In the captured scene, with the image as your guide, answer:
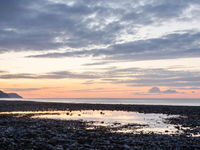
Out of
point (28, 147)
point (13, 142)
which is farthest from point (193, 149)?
point (13, 142)

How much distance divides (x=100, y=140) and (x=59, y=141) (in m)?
3.14

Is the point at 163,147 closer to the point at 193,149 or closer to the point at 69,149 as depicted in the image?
the point at 193,149

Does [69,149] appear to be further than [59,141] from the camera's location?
No

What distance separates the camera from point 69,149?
15.9 m

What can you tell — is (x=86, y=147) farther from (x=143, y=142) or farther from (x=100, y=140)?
(x=143, y=142)

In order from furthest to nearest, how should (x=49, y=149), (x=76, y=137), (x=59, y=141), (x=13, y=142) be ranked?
1. (x=76, y=137)
2. (x=59, y=141)
3. (x=13, y=142)
4. (x=49, y=149)

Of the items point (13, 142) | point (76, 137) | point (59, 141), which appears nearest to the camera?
point (13, 142)

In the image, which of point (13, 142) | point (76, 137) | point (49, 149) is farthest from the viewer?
point (76, 137)

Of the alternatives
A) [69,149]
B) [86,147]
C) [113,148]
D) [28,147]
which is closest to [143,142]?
[113,148]

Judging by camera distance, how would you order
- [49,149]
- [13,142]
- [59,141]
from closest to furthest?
1. [49,149]
2. [13,142]
3. [59,141]

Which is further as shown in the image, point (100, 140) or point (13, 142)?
point (100, 140)

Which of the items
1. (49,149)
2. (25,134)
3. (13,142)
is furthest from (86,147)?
(25,134)

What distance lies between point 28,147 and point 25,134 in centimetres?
467

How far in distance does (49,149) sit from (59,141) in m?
2.62
